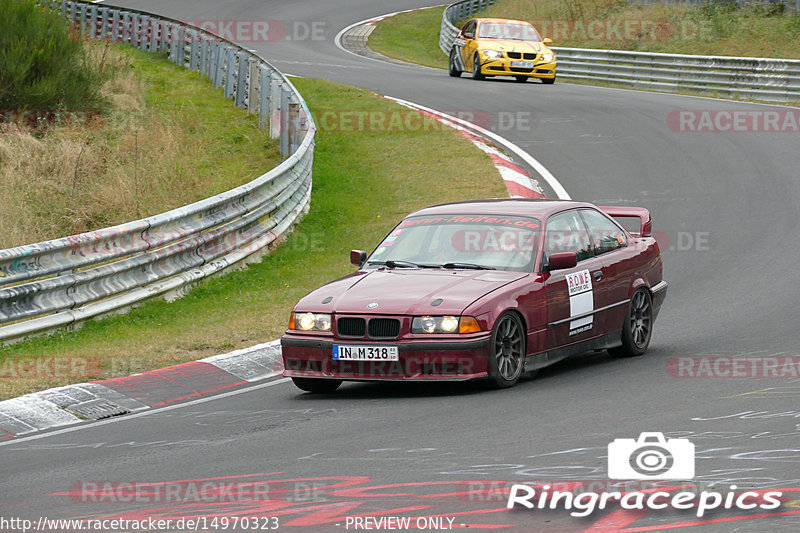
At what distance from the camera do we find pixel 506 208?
Result: 10672mm

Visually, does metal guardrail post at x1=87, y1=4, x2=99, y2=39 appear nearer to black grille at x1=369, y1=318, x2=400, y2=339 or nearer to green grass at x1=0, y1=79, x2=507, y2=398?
green grass at x1=0, y1=79, x2=507, y2=398

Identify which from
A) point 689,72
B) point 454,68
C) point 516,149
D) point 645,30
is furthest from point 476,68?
point 516,149

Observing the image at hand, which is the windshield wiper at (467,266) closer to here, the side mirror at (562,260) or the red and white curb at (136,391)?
the side mirror at (562,260)

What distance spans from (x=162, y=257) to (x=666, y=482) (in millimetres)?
8073

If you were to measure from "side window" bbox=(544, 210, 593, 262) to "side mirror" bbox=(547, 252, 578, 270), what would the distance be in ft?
0.95

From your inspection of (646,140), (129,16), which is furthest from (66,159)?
(129,16)

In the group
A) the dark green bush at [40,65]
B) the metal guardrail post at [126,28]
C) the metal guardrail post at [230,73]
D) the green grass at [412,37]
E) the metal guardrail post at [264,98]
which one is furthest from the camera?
the green grass at [412,37]

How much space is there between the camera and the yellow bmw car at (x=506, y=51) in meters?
30.0

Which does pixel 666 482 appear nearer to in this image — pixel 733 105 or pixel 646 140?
pixel 646 140

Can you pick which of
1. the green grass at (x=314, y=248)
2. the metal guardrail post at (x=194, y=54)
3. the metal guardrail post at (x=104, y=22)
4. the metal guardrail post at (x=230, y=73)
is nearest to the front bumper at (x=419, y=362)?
the green grass at (x=314, y=248)

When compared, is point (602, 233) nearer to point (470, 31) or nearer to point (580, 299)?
point (580, 299)

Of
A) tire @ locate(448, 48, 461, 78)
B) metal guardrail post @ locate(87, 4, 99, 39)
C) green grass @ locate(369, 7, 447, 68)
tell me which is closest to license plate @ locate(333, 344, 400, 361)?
tire @ locate(448, 48, 461, 78)

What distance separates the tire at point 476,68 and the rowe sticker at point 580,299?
68.2ft

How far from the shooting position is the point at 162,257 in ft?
43.7
